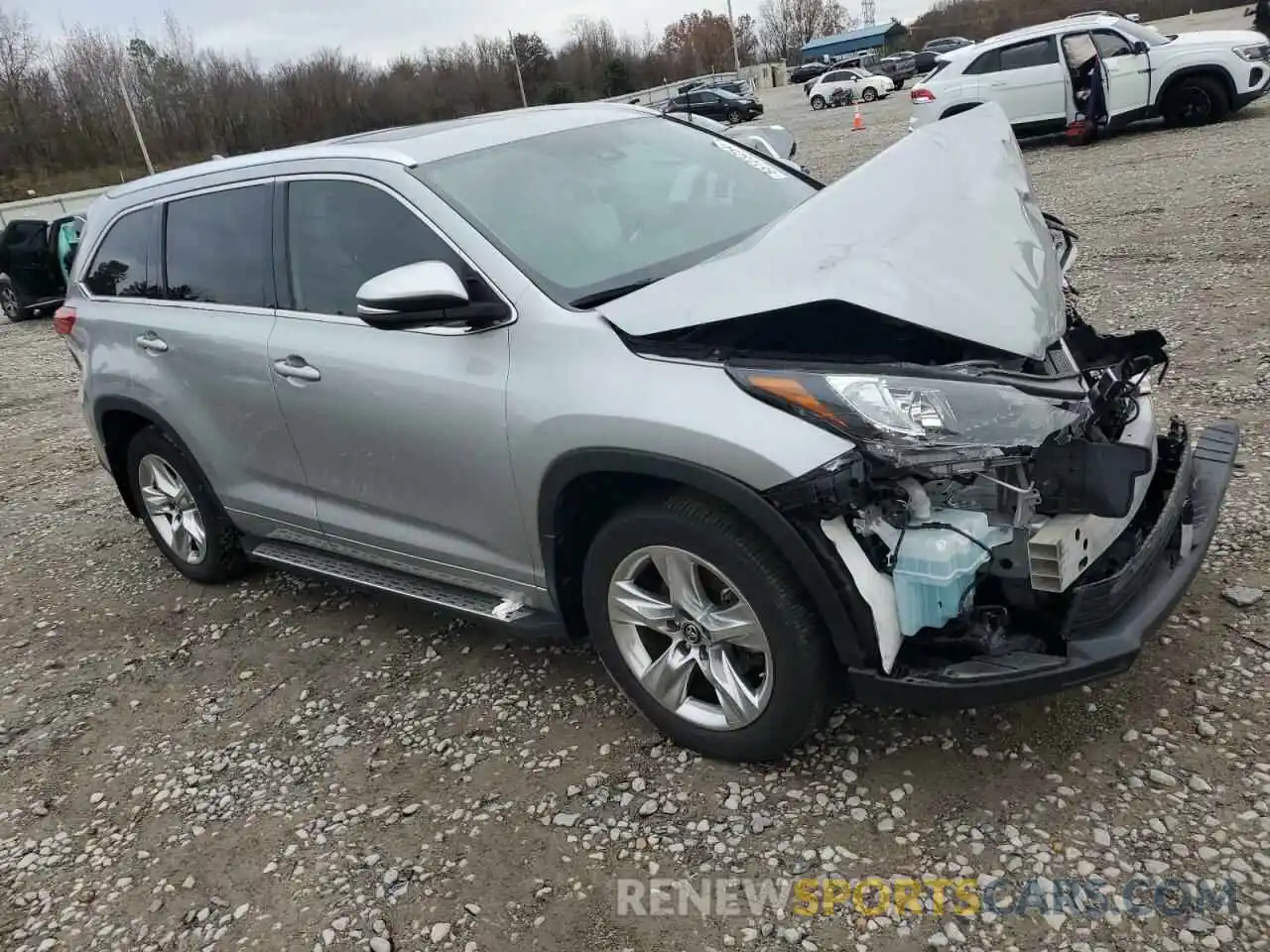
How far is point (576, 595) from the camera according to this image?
3.15m

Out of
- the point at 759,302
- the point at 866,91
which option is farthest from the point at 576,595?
the point at 866,91

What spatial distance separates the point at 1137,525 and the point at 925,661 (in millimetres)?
797

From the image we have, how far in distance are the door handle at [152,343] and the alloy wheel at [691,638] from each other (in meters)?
2.51

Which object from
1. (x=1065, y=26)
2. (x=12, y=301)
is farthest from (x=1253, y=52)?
(x=12, y=301)

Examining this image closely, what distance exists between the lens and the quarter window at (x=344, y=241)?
326 cm

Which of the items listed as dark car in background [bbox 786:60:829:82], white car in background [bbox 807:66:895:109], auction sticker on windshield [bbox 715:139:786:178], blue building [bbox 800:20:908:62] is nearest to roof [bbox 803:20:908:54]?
blue building [bbox 800:20:908:62]

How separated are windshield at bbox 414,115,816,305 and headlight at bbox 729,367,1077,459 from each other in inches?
37.0

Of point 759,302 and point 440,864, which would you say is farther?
point 440,864

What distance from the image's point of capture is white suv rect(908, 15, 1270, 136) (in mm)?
13320

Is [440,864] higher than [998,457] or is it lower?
lower

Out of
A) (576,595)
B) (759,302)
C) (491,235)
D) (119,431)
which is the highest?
(491,235)

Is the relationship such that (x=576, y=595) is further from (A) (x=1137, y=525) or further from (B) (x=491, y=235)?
(A) (x=1137, y=525)

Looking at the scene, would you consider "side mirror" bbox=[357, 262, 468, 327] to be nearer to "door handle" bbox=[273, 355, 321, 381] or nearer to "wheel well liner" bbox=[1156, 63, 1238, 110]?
"door handle" bbox=[273, 355, 321, 381]

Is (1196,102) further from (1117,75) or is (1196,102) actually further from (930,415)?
(930,415)
